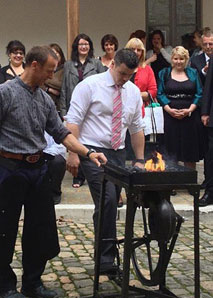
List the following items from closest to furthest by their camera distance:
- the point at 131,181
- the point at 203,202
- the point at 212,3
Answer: the point at 131,181, the point at 203,202, the point at 212,3

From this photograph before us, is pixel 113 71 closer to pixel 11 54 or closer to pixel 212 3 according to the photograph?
pixel 11 54

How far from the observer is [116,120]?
5.44 metres

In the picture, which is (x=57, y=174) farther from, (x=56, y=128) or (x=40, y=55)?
(x=40, y=55)

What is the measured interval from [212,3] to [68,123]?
694cm

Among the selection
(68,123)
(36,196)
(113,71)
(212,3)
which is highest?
(212,3)

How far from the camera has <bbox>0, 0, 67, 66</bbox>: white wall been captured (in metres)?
11.3

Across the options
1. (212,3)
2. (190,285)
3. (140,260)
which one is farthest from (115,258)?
(212,3)

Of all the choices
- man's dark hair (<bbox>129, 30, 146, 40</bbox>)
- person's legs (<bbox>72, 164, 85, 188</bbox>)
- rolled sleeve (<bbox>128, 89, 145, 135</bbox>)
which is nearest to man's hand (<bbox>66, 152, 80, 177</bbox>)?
rolled sleeve (<bbox>128, 89, 145, 135</bbox>)

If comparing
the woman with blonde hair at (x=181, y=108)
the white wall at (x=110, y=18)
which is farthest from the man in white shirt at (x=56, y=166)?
the white wall at (x=110, y=18)

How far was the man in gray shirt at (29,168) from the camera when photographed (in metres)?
4.71

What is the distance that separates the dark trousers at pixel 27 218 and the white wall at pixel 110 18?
6779 mm

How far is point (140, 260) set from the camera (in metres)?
5.96

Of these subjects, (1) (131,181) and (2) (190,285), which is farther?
(2) (190,285)

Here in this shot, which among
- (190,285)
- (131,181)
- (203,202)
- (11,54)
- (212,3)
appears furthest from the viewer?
(212,3)
